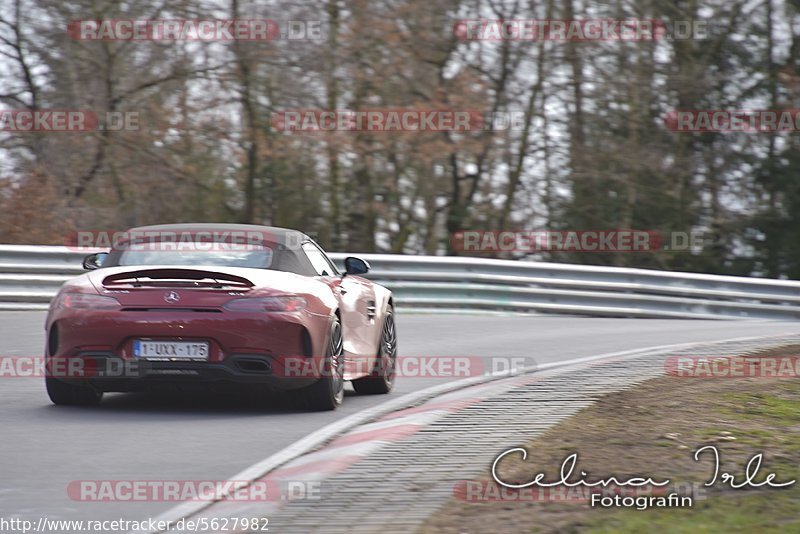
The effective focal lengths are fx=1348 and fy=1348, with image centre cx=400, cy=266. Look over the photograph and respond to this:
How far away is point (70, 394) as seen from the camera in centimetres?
928

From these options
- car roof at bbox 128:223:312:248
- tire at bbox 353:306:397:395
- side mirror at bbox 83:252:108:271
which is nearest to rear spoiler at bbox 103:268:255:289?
car roof at bbox 128:223:312:248

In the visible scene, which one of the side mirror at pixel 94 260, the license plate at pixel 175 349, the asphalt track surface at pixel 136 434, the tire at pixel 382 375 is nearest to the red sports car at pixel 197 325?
the license plate at pixel 175 349

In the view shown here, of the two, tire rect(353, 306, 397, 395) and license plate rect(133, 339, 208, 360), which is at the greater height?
license plate rect(133, 339, 208, 360)

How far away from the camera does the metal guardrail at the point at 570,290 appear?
61.9 feet

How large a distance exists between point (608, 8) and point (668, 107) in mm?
3132

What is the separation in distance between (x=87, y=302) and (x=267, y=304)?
3.87 feet

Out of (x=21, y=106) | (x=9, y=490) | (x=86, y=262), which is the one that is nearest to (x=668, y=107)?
(x=21, y=106)

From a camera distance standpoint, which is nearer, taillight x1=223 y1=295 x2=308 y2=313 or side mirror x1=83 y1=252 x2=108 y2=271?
taillight x1=223 y1=295 x2=308 y2=313

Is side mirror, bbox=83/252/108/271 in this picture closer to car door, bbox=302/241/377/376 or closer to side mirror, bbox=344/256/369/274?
car door, bbox=302/241/377/376

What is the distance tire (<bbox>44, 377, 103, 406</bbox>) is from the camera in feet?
30.2

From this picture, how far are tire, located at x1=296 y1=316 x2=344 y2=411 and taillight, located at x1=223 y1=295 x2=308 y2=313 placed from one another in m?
0.40

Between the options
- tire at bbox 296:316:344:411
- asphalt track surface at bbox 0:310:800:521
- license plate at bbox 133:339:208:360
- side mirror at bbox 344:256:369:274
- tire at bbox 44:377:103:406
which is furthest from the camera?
side mirror at bbox 344:256:369:274
